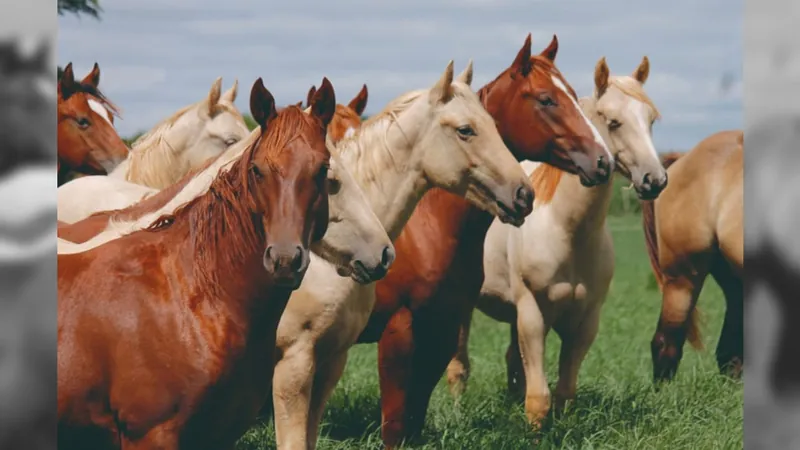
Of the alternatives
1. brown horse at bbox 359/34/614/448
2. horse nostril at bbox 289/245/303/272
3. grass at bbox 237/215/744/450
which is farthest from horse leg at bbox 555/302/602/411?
horse nostril at bbox 289/245/303/272

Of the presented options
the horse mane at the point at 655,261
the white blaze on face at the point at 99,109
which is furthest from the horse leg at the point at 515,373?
the white blaze on face at the point at 99,109

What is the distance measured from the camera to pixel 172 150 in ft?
20.7

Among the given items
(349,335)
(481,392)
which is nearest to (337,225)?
(349,335)

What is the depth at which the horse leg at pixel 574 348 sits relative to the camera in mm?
6070

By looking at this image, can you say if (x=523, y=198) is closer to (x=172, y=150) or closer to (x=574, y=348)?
(x=574, y=348)

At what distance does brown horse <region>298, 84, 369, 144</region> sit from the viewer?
5092 mm

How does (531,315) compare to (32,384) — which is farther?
(531,315)

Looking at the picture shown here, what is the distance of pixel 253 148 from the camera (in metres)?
3.00

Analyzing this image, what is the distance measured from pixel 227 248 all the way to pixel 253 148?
0.32m

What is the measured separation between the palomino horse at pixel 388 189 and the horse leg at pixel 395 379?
0.54m

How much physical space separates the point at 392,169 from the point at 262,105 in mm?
1583

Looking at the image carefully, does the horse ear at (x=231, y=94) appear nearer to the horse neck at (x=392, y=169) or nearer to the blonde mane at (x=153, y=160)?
the blonde mane at (x=153, y=160)

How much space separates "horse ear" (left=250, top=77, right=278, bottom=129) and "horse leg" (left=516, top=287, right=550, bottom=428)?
3177mm

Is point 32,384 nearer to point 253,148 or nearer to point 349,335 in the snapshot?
point 253,148
